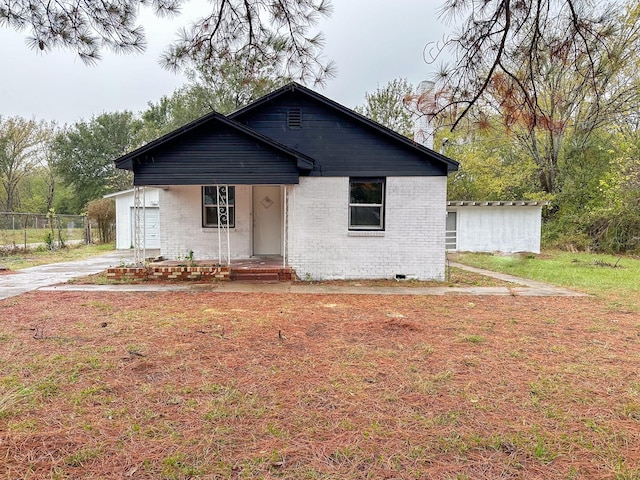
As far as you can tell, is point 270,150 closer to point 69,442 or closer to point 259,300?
point 259,300

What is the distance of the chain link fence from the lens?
1570 cm

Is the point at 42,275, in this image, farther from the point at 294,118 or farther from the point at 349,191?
the point at 349,191

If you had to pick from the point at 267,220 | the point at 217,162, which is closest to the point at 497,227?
the point at 267,220

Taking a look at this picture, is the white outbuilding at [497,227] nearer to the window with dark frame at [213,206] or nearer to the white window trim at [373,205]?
the white window trim at [373,205]

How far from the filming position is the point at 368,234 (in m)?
9.72

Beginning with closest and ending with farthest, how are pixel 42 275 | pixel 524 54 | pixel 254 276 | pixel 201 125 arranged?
pixel 524 54, pixel 201 125, pixel 254 276, pixel 42 275

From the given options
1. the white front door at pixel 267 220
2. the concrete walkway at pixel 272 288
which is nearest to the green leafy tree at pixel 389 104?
the white front door at pixel 267 220

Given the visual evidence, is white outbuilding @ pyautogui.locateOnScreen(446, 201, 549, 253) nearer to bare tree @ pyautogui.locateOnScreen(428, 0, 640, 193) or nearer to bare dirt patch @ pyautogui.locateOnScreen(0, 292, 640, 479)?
bare dirt patch @ pyautogui.locateOnScreen(0, 292, 640, 479)

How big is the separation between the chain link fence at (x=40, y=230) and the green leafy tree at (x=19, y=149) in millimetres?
18494

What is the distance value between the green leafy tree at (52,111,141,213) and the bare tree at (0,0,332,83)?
3423cm

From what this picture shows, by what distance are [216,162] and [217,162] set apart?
0.08ft

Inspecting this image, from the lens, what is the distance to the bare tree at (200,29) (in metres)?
4.00

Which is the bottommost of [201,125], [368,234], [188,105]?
[368,234]

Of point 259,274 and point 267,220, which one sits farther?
point 267,220
